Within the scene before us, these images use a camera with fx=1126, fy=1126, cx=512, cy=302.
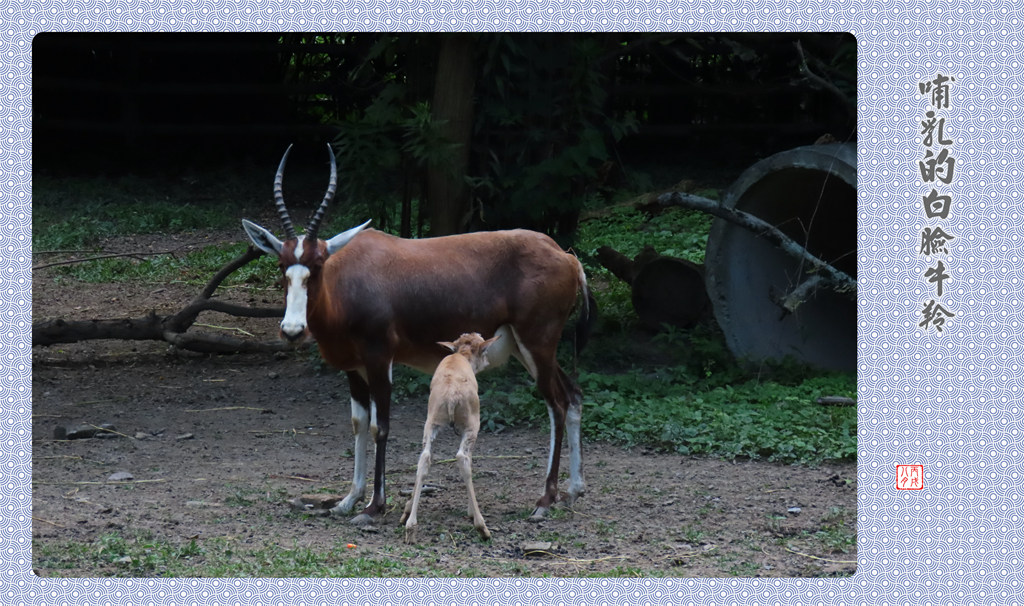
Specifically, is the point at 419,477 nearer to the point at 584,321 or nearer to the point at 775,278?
the point at 584,321

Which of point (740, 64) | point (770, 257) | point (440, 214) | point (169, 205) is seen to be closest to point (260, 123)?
point (169, 205)

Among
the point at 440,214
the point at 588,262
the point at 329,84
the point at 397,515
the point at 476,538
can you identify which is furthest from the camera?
the point at 329,84

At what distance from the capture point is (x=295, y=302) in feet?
19.2

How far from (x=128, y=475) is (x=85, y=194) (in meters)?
8.98

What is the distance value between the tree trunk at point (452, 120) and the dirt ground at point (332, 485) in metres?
1.65

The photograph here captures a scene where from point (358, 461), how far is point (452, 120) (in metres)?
3.38

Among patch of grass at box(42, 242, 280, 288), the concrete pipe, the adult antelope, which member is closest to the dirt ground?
the adult antelope

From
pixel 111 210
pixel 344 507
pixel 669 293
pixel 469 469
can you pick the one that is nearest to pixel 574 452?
pixel 469 469

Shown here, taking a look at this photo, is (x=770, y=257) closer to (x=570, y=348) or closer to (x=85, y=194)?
(x=570, y=348)

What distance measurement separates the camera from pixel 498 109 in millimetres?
8781

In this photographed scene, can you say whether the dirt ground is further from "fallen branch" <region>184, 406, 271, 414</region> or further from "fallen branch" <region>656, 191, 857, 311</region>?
"fallen branch" <region>656, 191, 857, 311</region>

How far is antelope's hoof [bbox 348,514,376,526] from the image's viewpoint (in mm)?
6148

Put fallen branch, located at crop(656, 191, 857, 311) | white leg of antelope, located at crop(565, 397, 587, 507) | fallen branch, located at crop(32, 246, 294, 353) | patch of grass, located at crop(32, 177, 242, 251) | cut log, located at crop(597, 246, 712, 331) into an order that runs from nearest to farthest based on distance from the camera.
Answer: white leg of antelope, located at crop(565, 397, 587, 507), fallen branch, located at crop(656, 191, 857, 311), fallen branch, located at crop(32, 246, 294, 353), cut log, located at crop(597, 246, 712, 331), patch of grass, located at crop(32, 177, 242, 251)

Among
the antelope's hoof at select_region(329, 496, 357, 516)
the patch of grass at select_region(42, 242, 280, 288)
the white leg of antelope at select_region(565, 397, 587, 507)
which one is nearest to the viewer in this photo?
the antelope's hoof at select_region(329, 496, 357, 516)
